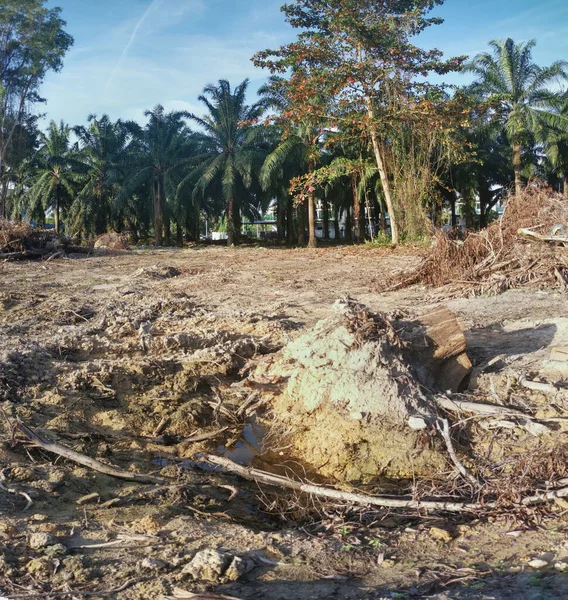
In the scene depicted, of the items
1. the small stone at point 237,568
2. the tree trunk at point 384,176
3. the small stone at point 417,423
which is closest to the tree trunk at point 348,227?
the tree trunk at point 384,176

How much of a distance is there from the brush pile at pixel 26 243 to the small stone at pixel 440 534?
13.1 m

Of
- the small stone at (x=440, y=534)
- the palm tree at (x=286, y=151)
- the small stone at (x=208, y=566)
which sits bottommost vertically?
the small stone at (x=440, y=534)

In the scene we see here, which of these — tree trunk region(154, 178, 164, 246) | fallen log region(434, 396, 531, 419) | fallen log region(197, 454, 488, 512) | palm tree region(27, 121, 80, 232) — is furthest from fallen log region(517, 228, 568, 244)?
palm tree region(27, 121, 80, 232)

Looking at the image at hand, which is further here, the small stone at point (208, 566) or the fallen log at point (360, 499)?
the fallen log at point (360, 499)

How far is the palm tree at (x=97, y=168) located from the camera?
4147 cm

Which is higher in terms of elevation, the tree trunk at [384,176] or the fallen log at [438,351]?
the tree trunk at [384,176]

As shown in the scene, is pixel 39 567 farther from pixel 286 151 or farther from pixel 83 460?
pixel 286 151

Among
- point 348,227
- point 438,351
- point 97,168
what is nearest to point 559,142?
point 348,227

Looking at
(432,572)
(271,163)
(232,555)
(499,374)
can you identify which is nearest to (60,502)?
(232,555)

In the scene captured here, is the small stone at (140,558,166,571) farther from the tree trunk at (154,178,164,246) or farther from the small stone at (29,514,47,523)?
the tree trunk at (154,178,164,246)

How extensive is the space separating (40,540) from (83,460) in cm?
118

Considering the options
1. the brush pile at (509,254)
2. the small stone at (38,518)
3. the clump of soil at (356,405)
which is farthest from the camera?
the brush pile at (509,254)

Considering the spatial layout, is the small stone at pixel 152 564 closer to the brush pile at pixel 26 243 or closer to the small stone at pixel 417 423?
the small stone at pixel 417 423

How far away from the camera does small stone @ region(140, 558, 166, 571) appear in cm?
266
